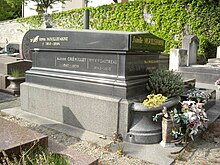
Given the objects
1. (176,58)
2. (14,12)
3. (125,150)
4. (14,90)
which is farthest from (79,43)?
(14,12)

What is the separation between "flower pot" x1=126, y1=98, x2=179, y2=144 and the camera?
12.3 feet

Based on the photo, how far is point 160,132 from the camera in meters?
3.88

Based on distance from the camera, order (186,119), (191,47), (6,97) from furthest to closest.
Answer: (191,47)
(6,97)
(186,119)

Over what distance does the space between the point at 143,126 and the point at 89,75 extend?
1447mm

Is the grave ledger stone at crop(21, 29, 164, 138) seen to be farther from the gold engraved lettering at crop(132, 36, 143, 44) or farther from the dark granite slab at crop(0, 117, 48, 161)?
the dark granite slab at crop(0, 117, 48, 161)

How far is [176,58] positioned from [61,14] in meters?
14.0

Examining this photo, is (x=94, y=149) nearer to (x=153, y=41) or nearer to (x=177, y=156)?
(x=177, y=156)

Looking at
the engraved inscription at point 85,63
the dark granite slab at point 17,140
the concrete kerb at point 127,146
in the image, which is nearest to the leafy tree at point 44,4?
the engraved inscription at point 85,63

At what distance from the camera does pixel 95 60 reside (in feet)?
14.5

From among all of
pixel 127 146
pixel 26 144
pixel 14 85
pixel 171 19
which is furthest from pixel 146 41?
pixel 171 19

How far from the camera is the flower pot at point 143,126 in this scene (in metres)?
3.76

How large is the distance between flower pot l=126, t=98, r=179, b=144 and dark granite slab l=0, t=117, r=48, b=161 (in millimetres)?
1555

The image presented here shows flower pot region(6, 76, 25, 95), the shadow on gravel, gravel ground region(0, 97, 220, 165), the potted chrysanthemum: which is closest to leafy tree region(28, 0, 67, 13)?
flower pot region(6, 76, 25, 95)

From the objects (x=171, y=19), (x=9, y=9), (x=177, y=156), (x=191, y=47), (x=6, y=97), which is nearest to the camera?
(x=177, y=156)
